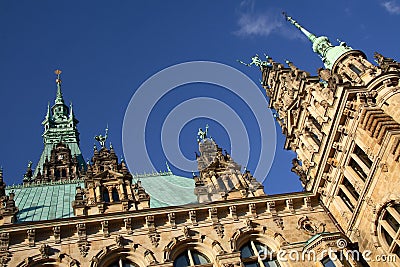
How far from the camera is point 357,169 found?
800 inches

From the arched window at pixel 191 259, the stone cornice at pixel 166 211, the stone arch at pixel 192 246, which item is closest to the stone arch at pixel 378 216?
the stone cornice at pixel 166 211

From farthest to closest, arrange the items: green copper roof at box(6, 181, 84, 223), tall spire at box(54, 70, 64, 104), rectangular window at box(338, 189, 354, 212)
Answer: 1. tall spire at box(54, 70, 64, 104)
2. green copper roof at box(6, 181, 84, 223)
3. rectangular window at box(338, 189, 354, 212)

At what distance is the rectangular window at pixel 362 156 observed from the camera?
19495 mm

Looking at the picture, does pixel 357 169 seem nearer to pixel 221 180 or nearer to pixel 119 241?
pixel 221 180

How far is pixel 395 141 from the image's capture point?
17672mm

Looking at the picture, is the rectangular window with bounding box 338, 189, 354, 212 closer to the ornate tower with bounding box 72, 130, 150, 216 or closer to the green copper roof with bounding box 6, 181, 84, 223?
the ornate tower with bounding box 72, 130, 150, 216

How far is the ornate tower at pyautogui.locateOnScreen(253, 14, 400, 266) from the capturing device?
18.4 m

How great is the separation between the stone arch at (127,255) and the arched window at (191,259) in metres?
1.11

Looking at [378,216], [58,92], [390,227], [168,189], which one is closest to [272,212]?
[378,216]

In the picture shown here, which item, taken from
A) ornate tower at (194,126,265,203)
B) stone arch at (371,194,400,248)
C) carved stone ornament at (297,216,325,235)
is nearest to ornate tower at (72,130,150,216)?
ornate tower at (194,126,265,203)

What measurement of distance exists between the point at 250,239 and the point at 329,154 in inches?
208

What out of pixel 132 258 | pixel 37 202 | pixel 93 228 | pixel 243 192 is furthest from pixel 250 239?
pixel 37 202

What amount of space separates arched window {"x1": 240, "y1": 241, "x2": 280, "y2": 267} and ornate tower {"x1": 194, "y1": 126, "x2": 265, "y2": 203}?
11.0ft

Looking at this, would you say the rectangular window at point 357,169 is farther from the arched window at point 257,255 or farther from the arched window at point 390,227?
the arched window at point 257,255
